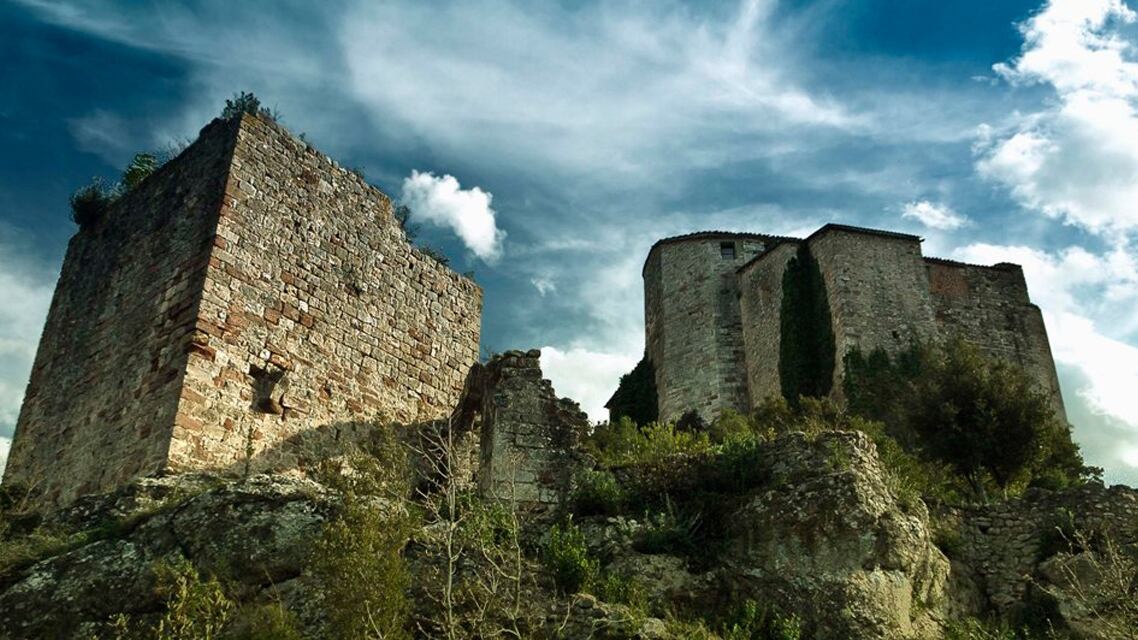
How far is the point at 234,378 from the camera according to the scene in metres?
12.1

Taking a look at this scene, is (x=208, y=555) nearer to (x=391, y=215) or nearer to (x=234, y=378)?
(x=234, y=378)

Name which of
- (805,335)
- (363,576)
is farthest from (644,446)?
(805,335)

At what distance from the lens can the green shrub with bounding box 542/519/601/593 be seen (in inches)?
374

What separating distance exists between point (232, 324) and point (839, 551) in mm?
7773

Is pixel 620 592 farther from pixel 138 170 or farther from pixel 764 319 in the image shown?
pixel 764 319

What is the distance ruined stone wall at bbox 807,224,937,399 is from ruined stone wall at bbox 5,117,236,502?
18335 mm

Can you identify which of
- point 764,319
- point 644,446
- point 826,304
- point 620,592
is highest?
point 764,319

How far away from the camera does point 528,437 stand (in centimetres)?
1149

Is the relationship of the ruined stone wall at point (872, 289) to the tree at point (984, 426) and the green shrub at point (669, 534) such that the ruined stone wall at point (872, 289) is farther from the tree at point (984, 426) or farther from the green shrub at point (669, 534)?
the green shrub at point (669, 534)

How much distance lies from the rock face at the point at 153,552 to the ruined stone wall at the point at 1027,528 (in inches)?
311

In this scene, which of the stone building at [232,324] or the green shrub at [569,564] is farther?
the stone building at [232,324]

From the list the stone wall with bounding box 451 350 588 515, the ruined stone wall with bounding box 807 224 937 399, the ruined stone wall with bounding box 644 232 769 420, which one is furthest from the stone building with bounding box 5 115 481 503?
the ruined stone wall with bounding box 644 232 769 420

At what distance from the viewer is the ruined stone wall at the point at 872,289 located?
26969 millimetres

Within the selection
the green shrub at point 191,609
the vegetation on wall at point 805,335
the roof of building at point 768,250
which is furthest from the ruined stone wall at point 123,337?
the roof of building at point 768,250
